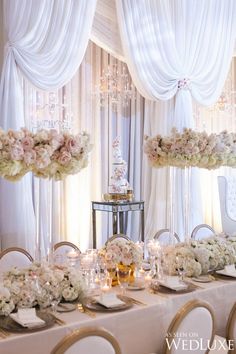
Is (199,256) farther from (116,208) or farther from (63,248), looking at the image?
(116,208)

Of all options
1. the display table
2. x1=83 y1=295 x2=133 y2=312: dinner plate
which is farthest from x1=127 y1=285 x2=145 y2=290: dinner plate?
the display table

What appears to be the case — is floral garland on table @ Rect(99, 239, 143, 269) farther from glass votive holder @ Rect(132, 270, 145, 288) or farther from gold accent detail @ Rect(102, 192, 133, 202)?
gold accent detail @ Rect(102, 192, 133, 202)

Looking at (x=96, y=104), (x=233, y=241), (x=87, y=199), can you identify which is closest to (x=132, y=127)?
(x=96, y=104)

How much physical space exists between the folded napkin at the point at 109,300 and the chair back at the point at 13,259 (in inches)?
49.0

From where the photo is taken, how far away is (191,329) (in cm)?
247

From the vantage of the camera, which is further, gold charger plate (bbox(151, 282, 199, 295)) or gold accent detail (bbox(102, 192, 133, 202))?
gold accent detail (bbox(102, 192, 133, 202))

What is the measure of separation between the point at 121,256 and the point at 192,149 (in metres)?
1.04

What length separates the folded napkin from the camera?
2.71 m

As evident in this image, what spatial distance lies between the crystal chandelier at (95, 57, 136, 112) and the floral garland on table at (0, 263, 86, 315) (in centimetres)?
444

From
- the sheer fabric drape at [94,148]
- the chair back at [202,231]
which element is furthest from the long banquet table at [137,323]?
the sheer fabric drape at [94,148]

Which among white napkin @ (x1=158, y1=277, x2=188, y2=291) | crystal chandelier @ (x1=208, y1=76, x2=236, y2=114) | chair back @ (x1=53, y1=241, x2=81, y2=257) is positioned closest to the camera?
white napkin @ (x1=158, y1=277, x2=188, y2=291)

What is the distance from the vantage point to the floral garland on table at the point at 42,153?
9.20ft

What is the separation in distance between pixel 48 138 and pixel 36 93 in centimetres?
333

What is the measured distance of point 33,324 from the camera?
238 centimetres
